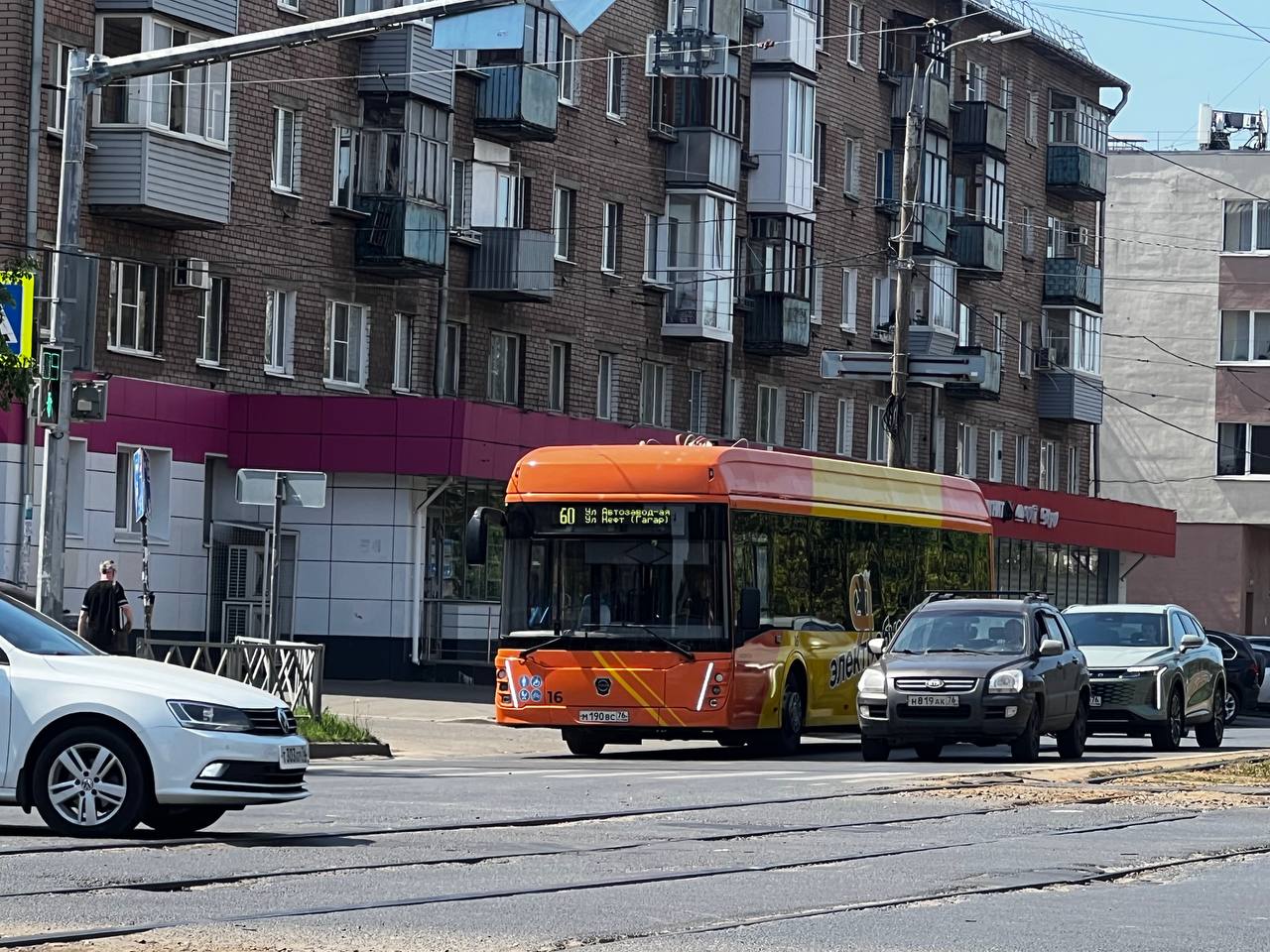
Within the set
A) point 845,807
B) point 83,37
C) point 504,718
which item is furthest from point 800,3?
point 845,807

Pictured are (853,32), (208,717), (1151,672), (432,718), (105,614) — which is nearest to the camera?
(208,717)

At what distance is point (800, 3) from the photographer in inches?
2127

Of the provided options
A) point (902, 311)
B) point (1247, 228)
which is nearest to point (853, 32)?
point (902, 311)

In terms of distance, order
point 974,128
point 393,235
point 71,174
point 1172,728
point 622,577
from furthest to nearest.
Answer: point 974,128, point 393,235, point 1172,728, point 622,577, point 71,174

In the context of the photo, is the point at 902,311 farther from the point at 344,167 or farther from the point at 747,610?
the point at 747,610

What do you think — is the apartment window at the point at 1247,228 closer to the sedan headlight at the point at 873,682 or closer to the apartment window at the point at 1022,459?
the apartment window at the point at 1022,459

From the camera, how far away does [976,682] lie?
24219mm

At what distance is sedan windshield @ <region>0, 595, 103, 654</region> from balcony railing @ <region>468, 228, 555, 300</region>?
96.4ft

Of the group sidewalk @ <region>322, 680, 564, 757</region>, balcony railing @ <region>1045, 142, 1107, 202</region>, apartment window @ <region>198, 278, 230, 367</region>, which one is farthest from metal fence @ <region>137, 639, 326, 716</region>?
balcony railing @ <region>1045, 142, 1107, 202</region>

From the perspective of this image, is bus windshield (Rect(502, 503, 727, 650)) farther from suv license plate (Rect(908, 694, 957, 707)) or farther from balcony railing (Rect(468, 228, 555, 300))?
balcony railing (Rect(468, 228, 555, 300))

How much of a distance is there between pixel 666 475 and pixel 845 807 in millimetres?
7566

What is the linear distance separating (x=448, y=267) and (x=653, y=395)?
767 centimetres

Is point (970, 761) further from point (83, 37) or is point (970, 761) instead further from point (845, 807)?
point (83, 37)

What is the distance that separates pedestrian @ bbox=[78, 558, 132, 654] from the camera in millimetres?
28219
